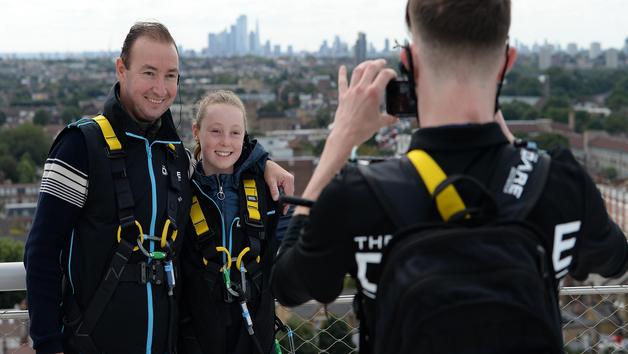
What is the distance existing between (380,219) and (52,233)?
0.82 metres

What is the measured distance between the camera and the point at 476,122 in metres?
1.11

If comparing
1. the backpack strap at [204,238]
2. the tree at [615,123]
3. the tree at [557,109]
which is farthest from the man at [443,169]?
the tree at [557,109]

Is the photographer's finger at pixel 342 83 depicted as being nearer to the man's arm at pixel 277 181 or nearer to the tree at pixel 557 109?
the man's arm at pixel 277 181

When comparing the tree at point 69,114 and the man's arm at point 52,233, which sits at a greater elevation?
the man's arm at point 52,233

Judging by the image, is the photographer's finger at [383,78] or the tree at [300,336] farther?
the tree at [300,336]

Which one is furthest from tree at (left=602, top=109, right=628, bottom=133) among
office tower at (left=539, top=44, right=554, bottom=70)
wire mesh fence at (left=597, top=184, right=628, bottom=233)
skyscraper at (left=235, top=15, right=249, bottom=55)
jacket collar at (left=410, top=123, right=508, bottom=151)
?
skyscraper at (left=235, top=15, right=249, bottom=55)

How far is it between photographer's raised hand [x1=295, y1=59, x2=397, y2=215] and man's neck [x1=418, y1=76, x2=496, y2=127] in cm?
9

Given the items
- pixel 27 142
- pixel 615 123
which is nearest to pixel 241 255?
pixel 27 142

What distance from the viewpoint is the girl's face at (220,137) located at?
200cm

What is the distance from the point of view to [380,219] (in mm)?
1072

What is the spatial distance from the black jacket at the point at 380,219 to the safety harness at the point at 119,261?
1.92ft

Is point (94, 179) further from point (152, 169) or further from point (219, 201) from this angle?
point (219, 201)

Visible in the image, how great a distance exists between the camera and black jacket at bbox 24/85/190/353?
165cm

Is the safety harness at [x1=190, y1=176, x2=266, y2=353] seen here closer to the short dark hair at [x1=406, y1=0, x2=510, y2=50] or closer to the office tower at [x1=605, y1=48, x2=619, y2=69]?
the short dark hair at [x1=406, y1=0, x2=510, y2=50]
